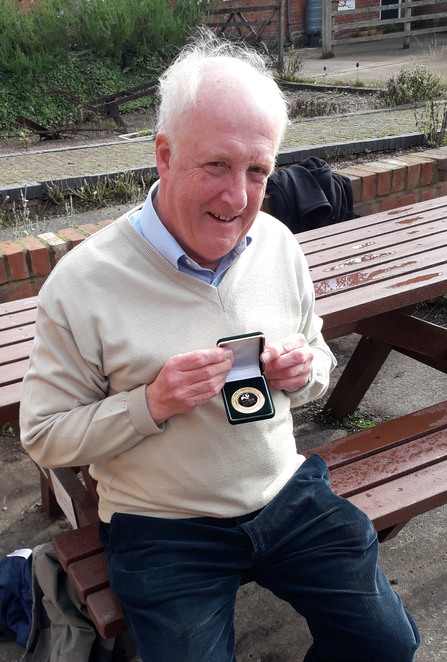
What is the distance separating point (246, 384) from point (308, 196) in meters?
2.35

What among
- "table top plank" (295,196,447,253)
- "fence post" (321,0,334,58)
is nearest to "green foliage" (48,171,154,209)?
"table top plank" (295,196,447,253)

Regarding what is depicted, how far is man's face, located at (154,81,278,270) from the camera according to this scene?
→ 146 centimetres

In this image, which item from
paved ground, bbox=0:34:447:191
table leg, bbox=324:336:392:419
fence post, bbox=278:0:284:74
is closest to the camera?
table leg, bbox=324:336:392:419

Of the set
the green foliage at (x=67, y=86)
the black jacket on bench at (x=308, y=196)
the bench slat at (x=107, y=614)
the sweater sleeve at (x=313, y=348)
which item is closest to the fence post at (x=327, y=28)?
the green foliage at (x=67, y=86)

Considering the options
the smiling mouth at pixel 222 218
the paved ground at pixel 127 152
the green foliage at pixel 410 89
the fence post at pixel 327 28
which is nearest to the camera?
the smiling mouth at pixel 222 218

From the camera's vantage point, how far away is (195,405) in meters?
1.48

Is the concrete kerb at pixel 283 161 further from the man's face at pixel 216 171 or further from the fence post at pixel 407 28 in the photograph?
the fence post at pixel 407 28

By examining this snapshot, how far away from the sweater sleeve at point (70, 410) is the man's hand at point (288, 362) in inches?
12.4

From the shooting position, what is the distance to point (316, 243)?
2.98 meters

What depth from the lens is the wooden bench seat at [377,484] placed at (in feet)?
5.55

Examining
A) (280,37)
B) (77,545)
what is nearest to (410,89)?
(280,37)

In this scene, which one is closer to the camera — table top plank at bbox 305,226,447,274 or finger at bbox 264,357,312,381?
finger at bbox 264,357,312,381

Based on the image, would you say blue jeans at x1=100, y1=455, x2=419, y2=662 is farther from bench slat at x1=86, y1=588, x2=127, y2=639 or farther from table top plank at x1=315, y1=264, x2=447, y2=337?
table top plank at x1=315, y1=264, x2=447, y2=337

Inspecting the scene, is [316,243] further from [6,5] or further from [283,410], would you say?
[6,5]
